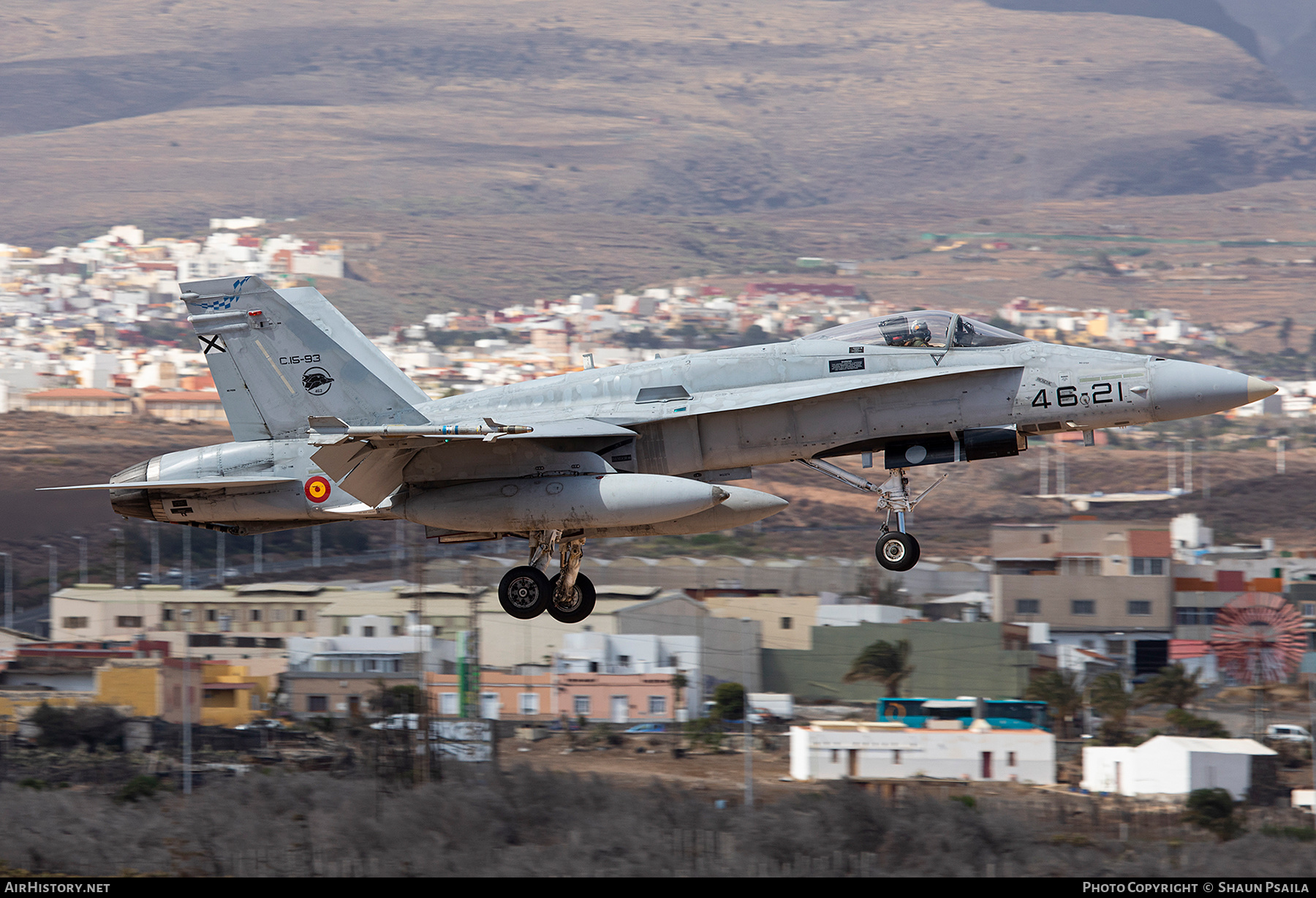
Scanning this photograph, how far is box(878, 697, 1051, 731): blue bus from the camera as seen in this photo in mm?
49719

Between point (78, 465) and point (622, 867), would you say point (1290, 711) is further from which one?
point (78, 465)

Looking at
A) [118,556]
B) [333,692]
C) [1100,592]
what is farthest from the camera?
[1100,592]

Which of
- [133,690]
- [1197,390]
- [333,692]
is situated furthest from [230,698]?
[1197,390]

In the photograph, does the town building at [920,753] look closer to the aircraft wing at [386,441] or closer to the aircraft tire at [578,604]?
the aircraft tire at [578,604]

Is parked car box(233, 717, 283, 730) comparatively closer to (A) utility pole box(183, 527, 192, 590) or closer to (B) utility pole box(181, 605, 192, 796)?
(B) utility pole box(181, 605, 192, 796)

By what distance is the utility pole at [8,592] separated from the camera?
183 ft

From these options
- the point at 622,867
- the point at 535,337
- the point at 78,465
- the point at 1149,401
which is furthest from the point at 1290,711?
the point at 535,337

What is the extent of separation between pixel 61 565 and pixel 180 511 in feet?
123

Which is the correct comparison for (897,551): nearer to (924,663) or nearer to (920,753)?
(920,753)

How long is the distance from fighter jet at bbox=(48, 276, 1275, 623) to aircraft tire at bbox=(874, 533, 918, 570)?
0.03 metres

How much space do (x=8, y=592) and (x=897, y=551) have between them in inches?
1913

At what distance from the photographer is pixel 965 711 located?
50156mm

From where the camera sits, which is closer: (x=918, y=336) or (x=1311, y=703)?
(x=918, y=336)

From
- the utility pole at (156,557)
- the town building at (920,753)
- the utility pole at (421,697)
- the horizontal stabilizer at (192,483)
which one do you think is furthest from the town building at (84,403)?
the horizontal stabilizer at (192,483)
